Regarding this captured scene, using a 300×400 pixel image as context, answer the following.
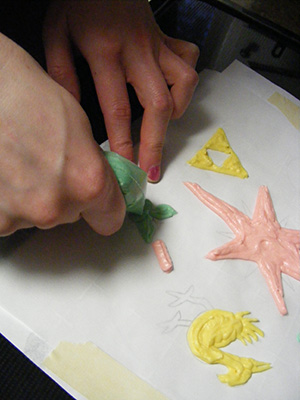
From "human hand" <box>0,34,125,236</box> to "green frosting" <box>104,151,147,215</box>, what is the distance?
0.06 metres

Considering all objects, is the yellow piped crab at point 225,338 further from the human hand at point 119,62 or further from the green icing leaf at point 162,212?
the human hand at point 119,62

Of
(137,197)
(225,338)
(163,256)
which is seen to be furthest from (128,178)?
(225,338)

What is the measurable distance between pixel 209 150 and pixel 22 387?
0.52 metres

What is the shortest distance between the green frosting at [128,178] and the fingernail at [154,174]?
0.11 m

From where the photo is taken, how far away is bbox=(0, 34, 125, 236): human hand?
391 millimetres

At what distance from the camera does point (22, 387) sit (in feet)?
1.80

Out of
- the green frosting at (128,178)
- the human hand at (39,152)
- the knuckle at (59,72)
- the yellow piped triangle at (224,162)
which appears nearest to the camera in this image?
the human hand at (39,152)

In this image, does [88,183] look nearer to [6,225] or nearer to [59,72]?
[6,225]

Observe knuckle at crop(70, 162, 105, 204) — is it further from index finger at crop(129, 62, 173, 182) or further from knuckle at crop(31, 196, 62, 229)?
index finger at crop(129, 62, 173, 182)

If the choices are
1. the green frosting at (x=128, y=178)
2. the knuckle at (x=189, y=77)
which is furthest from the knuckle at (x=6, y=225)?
the knuckle at (x=189, y=77)

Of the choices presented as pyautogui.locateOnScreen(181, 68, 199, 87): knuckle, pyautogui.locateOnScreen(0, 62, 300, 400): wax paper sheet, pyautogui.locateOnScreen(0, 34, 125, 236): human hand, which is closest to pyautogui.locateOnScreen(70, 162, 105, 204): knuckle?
pyautogui.locateOnScreen(0, 34, 125, 236): human hand

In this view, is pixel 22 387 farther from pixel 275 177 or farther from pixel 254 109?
pixel 254 109

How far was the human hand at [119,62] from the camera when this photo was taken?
0.61 m

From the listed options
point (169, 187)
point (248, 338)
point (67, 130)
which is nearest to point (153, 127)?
point (169, 187)
